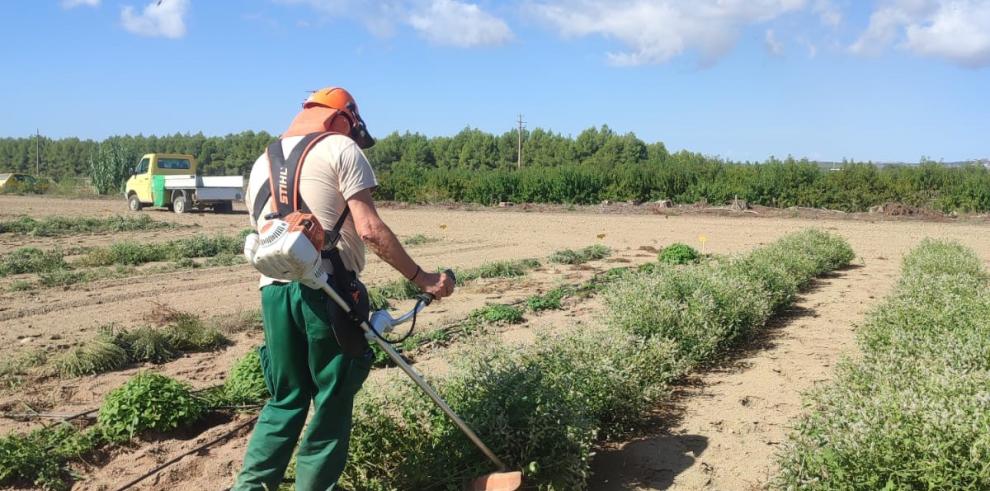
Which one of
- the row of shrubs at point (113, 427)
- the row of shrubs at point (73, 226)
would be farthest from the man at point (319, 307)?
the row of shrubs at point (73, 226)

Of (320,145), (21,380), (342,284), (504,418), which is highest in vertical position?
(320,145)

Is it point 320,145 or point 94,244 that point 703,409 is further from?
point 94,244

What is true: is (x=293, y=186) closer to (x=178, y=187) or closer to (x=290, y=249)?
(x=290, y=249)

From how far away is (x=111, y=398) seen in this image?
5.00 meters

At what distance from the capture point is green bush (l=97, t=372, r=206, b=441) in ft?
16.0

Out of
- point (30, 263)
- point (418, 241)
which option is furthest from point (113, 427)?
point (418, 241)

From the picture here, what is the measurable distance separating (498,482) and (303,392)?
1.01 m

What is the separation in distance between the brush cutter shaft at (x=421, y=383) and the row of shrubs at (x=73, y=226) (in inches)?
722

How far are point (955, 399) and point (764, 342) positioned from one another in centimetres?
401

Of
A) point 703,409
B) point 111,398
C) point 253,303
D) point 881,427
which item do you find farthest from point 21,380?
point 881,427

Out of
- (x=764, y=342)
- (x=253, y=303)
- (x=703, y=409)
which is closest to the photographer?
(x=703, y=409)

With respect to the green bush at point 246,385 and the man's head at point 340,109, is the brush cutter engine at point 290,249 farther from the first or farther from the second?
the green bush at point 246,385

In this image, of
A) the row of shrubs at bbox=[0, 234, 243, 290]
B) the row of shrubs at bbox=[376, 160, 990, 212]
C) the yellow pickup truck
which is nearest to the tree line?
the row of shrubs at bbox=[376, 160, 990, 212]

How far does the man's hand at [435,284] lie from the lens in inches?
143
